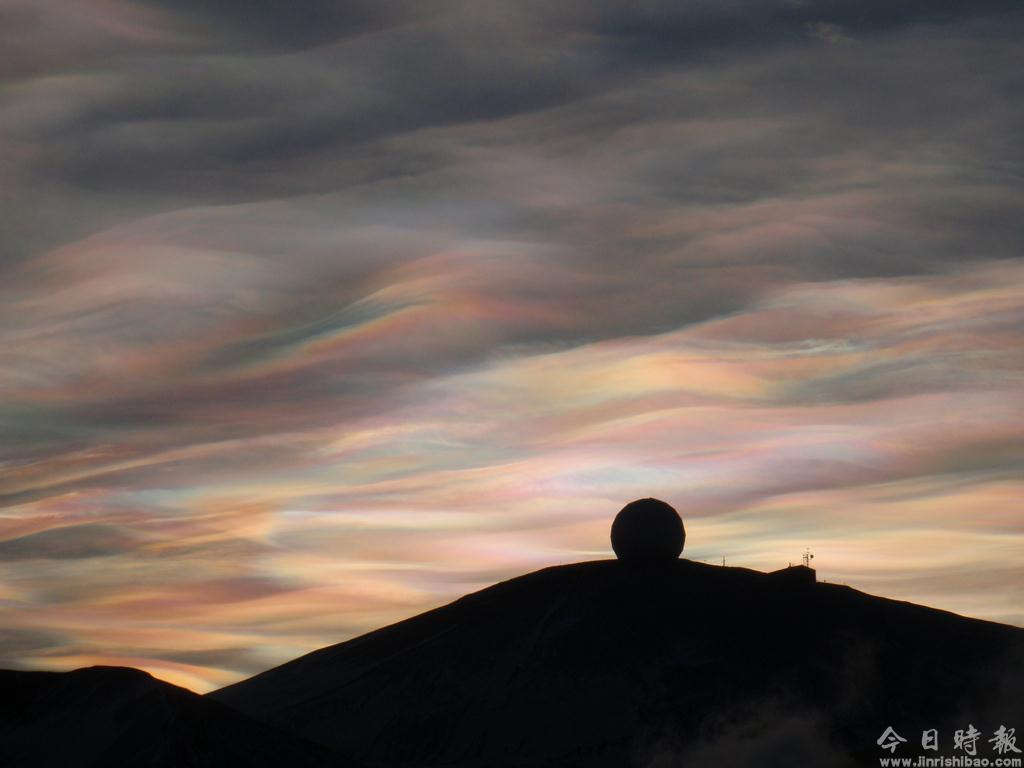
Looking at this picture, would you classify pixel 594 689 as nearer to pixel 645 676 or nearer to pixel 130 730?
pixel 645 676

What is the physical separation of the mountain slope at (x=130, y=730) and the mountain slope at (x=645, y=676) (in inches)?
708

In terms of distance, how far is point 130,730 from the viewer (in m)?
82.1

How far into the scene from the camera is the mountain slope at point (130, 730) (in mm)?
79375

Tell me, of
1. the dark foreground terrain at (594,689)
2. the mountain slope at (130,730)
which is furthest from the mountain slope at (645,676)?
the mountain slope at (130,730)

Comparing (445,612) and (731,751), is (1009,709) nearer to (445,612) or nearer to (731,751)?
(731,751)

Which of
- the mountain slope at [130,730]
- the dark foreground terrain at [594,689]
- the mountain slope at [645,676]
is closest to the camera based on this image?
the mountain slope at [130,730]

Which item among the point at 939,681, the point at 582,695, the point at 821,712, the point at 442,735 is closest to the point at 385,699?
the point at 442,735

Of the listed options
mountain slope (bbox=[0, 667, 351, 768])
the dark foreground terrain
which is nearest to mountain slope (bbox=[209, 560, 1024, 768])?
the dark foreground terrain

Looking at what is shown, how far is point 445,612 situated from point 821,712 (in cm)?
3877

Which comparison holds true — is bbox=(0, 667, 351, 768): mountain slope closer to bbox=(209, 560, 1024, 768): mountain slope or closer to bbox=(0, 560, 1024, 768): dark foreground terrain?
bbox=(0, 560, 1024, 768): dark foreground terrain

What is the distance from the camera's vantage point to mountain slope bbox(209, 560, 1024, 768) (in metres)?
94.2

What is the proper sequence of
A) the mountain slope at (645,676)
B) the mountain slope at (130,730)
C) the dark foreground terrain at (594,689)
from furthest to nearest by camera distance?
the mountain slope at (645,676), the dark foreground terrain at (594,689), the mountain slope at (130,730)

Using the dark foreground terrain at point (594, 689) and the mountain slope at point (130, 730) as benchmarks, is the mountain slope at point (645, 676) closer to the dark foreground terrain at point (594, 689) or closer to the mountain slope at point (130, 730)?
the dark foreground terrain at point (594, 689)

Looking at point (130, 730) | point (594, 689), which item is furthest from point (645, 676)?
point (130, 730)
